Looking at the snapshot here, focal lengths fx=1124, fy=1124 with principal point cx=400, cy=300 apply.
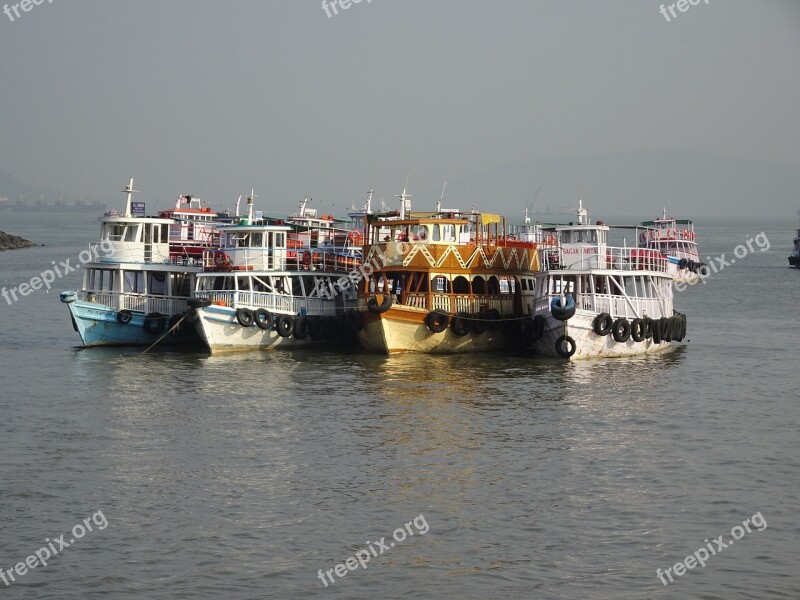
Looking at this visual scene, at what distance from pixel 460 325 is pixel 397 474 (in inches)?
674

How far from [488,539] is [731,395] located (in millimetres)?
16997

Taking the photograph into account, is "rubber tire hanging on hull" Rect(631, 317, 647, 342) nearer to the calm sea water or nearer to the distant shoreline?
the calm sea water

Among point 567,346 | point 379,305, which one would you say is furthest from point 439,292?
point 567,346

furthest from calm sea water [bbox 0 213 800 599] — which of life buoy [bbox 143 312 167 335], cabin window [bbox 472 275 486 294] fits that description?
cabin window [bbox 472 275 486 294]

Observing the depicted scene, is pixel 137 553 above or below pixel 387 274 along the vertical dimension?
below

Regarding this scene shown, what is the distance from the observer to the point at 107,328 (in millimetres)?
43625

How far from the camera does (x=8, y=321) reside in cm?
5581

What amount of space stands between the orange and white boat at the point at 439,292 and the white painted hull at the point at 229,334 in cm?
351

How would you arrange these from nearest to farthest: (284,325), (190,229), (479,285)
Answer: (284,325) < (479,285) < (190,229)

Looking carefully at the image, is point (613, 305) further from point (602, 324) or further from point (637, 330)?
point (637, 330)

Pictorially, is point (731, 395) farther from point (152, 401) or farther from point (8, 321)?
point (8, 321)

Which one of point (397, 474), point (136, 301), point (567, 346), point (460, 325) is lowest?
point (397, 474)

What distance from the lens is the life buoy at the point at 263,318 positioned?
1660 inches

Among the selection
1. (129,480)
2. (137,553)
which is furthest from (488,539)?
(129,480)
